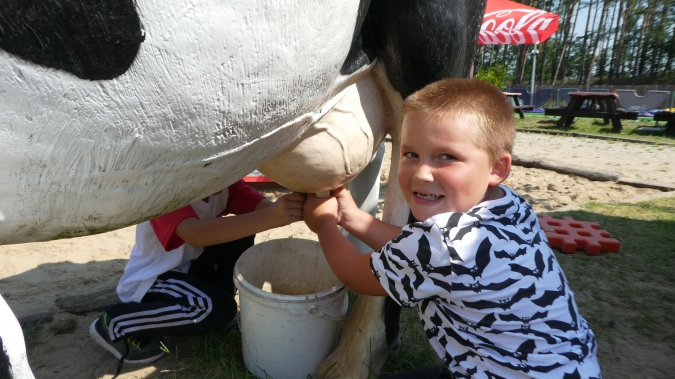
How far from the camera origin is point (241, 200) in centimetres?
163

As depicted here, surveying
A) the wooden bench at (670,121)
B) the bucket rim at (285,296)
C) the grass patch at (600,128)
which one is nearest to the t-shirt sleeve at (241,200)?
the bucket rim at (285,296)

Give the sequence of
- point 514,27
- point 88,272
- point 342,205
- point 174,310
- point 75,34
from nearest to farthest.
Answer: point 75,34 → point 342,205 → point 174,310 → point 88,272 → point 514,27

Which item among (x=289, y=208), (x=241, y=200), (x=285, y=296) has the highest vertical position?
(x=289, y=208)

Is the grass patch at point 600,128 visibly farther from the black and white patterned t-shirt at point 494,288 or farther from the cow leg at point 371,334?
the black and white patterned t-shirt at point 494,288

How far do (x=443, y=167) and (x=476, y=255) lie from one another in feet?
0.54

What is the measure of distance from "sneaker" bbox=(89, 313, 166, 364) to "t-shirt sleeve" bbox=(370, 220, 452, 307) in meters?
0.92

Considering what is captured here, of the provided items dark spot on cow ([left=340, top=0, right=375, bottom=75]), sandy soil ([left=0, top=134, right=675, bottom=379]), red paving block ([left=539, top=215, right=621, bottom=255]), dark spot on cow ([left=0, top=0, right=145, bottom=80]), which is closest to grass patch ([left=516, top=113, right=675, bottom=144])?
sandy soil ([left=0, top=134, right=675, bottom=379])

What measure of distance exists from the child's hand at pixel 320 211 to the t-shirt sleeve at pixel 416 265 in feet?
0.74

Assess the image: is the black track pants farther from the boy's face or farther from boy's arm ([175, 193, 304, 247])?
the boy's face

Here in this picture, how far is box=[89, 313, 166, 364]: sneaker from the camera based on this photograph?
149 centimetres

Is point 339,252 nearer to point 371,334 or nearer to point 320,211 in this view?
point 320,211

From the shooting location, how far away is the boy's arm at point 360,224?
1.14 m

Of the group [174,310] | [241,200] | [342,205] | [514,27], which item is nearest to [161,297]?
[174,310]

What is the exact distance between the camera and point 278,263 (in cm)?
162
